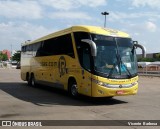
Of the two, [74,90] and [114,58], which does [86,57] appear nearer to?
[114,58]

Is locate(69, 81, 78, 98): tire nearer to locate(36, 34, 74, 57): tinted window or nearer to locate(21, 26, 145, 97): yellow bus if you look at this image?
locate(21, 26, 145, 97): yellow bus

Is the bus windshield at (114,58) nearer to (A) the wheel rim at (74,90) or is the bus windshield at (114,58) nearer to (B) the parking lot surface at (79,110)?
(B) the parking lot surface at (79,110)

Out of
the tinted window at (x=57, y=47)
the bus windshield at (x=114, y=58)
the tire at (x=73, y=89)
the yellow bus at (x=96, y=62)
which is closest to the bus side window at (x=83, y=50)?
the yellow bus at (x=96, y=62)

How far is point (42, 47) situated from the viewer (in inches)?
830

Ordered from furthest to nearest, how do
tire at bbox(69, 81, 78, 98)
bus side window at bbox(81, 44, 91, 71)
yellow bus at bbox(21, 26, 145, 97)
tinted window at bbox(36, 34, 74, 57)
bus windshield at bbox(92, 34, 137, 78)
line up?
tinted window at bbox(36, 34, 74, 57), tire at bbox(69, 81, 78, 98), bus side window at bbox(81, 44, 91, 71), bus windshield at bbox(92, 34, 137, 78), yellow bus at bbox(21, 26, 145, 97)

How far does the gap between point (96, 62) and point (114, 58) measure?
0.88 meters

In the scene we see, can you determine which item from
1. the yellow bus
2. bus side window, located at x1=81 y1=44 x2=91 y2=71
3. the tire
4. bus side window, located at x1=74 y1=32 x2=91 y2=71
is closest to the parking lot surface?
the tire

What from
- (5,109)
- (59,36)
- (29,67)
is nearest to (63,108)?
(5,109)

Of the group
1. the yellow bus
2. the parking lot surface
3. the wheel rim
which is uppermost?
the yellow bus

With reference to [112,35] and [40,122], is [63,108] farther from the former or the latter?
[112,35]

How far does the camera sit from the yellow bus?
542 inches

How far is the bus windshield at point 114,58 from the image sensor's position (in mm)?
13883

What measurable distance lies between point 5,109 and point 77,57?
4210 mm

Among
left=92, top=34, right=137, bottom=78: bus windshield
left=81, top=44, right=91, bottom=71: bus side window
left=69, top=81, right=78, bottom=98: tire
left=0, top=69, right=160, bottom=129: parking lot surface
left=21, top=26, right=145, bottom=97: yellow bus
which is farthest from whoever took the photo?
left=69, top=81, right=78, bottom=98: tire
